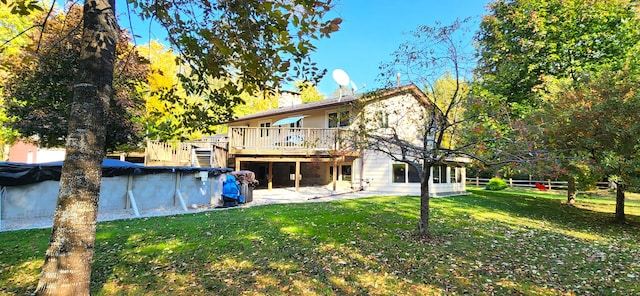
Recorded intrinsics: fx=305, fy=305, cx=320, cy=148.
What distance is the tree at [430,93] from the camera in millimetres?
5828

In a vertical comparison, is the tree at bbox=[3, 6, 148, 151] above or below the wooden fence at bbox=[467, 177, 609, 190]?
above

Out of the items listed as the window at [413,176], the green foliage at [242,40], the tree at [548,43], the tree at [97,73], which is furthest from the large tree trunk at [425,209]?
the window at [413,176]

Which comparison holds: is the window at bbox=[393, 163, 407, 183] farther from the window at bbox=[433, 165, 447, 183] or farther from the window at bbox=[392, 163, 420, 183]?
the window at bbox=[433, 165, 447, 183]

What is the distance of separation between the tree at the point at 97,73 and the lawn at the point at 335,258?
1.54 metres

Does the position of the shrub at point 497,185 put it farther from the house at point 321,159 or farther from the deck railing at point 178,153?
the deck railing at point 178,153

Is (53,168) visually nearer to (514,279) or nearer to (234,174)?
(234,174)

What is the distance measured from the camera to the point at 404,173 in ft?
51.5

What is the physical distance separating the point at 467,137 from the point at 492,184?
21.6 m

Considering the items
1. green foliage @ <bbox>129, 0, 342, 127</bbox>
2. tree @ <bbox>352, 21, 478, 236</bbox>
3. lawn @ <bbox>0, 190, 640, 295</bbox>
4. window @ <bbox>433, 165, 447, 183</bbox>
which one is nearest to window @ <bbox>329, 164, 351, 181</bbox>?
window @ <bbox>433, 165, 447, 183</bbox>

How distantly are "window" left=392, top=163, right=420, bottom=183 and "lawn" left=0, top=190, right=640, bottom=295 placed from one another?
25.6 ft

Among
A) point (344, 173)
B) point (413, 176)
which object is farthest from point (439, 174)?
point (344, 173)

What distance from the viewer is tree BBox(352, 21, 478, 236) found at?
5.83 metres

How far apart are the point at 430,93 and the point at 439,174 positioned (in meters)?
10.8

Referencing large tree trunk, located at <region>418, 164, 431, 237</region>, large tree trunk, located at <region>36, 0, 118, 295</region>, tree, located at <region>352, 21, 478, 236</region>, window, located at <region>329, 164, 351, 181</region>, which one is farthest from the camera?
window, located at <region>329, 164, 351, 181</region>
